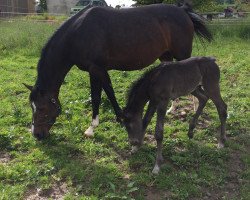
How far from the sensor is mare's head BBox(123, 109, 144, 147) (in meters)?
5.04

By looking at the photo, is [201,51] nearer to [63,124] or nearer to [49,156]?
[63,124]

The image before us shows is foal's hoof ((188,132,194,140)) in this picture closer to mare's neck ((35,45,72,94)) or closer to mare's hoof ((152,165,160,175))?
mare's hoof ((152,165,160,175))

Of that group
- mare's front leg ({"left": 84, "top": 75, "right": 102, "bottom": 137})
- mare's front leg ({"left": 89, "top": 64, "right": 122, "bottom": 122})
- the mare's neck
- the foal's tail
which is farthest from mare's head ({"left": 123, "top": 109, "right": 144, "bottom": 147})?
the foal's tail

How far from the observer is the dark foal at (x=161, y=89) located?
494 centimetres

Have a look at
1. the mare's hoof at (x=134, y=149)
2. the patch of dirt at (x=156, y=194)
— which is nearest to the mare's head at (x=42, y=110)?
the mare's hoof at (x=134, y=149)

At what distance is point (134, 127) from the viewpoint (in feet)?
16.7

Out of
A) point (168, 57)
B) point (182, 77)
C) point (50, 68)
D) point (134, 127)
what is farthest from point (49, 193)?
point (168, 57)

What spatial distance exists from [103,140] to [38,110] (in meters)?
1.06

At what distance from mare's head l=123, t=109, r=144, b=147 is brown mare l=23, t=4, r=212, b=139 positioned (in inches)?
13.1

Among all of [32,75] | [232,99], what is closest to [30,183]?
[232,99]

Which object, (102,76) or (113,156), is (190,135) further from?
(102,76)

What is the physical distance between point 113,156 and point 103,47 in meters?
1.62

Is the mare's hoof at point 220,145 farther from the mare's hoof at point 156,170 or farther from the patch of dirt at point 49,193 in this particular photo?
the patch of dirt at point 49,193

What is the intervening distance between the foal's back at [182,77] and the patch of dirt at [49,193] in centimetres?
166
